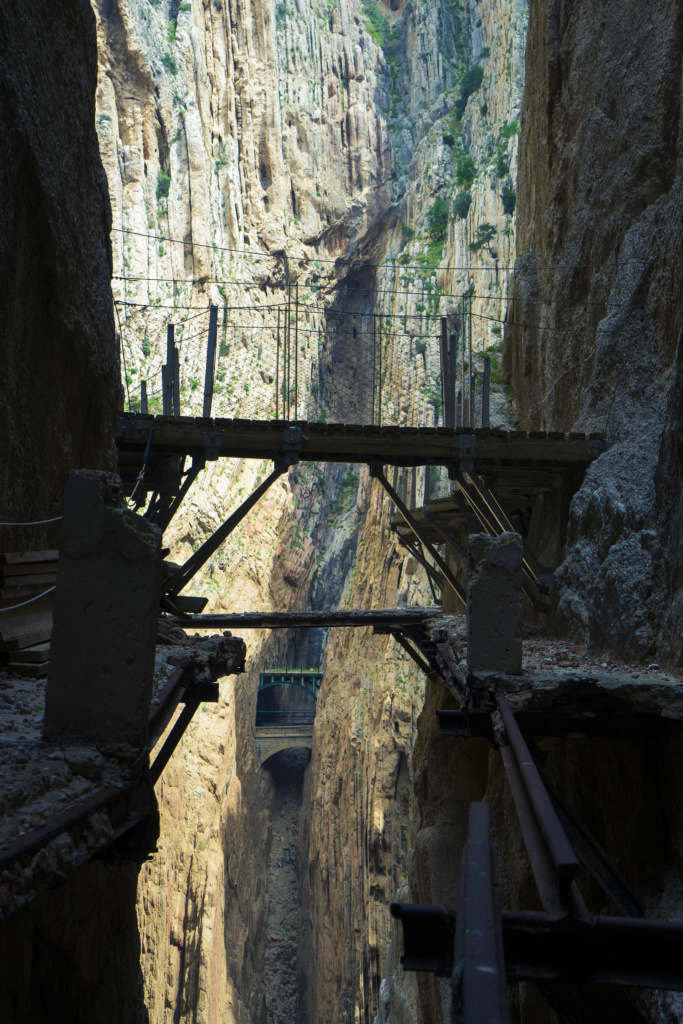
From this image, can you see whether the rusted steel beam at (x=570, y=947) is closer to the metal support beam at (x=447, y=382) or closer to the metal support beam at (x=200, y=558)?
the metal support beam at (x=200, y=558)

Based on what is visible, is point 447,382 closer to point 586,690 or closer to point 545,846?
point 586,690

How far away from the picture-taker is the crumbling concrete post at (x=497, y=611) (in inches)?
229


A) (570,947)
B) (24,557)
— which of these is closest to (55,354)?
(24,557)

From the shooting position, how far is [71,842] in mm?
2879

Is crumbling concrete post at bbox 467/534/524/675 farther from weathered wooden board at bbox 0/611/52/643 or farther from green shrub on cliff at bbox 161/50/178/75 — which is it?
green shrub on cliff at bbox 161/50/178/75

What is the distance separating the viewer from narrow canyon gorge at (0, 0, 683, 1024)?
648 centimetres

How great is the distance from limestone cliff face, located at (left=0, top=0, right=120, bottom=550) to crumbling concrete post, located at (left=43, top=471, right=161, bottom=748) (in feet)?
10.5

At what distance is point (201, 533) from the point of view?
91.4 feet

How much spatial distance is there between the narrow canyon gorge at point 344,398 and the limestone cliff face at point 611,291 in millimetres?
63

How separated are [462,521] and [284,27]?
35.6m

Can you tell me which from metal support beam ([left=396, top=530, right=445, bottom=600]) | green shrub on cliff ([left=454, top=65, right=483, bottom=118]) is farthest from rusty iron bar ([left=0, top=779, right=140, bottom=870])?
green shrub on cliff ([left=454, top=65, right=483, bottom=118])

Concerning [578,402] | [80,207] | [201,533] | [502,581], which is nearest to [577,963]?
[502,581]

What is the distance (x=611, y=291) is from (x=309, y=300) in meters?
28.9

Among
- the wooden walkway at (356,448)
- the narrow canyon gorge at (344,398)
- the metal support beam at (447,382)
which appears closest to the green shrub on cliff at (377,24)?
the narrow canyon gorge at (344,398)
